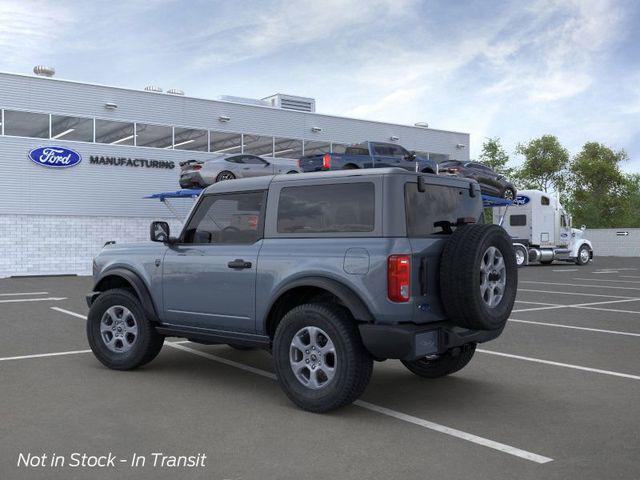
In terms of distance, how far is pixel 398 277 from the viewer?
16.4ft

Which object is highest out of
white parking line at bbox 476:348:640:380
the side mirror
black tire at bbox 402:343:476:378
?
the side mirror

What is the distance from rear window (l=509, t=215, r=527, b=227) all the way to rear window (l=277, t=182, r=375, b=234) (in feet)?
85.0

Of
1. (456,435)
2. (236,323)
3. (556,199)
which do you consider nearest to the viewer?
(456,435)

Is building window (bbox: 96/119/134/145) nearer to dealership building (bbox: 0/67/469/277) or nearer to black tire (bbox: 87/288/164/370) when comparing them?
dealership building (bbox: 0/67/469/277)

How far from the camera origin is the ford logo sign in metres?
25.8

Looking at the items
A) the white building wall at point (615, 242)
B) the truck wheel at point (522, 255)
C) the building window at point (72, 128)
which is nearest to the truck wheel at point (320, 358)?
the building window at point (72, 128)

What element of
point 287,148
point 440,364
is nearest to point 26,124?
point 287,148

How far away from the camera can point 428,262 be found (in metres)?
5.20

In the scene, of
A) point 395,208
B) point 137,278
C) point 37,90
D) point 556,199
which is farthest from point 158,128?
point 395,208

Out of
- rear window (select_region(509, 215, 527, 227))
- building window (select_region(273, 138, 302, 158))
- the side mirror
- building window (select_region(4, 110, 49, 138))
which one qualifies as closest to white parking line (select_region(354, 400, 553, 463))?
the side mirror

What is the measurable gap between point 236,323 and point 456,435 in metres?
2.24

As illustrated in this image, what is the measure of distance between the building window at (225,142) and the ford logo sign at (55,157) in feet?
19.9

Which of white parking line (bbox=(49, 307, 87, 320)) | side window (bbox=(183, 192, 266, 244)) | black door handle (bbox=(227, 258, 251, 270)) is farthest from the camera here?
white parking line (bbox=(49, 307, 87, 320))

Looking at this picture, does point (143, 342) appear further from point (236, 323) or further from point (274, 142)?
point (274, 142)
